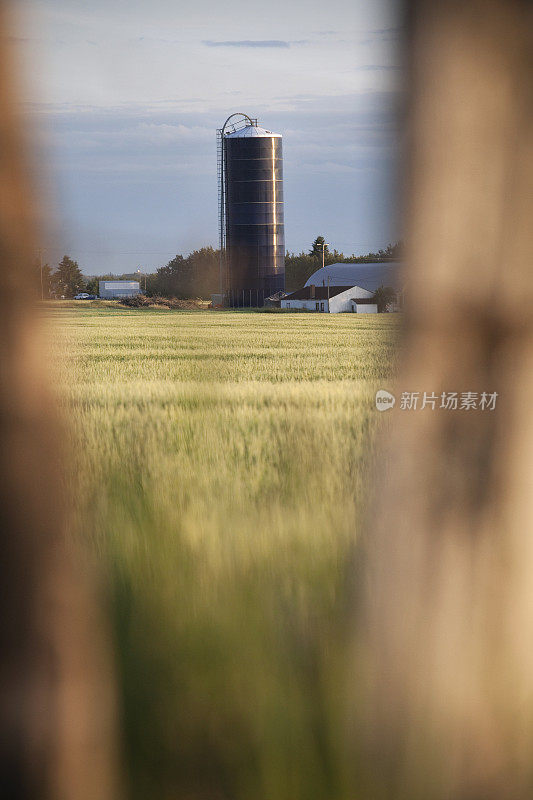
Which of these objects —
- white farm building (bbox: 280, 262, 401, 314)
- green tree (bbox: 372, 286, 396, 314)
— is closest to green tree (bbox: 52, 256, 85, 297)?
green tree (bbox: 372, 286, 396, 314)

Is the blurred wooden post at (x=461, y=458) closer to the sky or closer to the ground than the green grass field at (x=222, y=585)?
closer to the sky

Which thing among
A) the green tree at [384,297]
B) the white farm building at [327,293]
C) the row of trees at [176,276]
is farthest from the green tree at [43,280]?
the white farm building at [327,293]

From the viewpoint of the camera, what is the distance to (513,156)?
603 millimetres

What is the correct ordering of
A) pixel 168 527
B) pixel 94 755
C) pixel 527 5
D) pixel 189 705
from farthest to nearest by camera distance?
pixel 168 527
pixel 189 705
pixel 94 755
pixel 527 5

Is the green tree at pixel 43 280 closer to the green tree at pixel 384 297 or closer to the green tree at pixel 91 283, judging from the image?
the green tree at pixel 91 283

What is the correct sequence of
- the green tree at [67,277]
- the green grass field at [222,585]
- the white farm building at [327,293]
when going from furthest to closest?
the white farm building at [327,293] → the green grass field at [222,585] → the green tree at [67,277]

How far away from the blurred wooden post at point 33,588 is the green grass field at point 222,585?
0.12 ft

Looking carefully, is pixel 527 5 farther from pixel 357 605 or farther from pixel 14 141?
pixel 357 605

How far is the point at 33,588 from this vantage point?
2.25ft

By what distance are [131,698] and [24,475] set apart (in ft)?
1.37

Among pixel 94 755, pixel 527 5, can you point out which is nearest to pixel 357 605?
pixel 94 755

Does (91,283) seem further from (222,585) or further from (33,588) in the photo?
(222,585)

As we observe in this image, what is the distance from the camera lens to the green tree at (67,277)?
58cm

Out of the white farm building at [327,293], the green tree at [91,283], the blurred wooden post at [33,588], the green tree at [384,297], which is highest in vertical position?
the green tree at [91,283]
